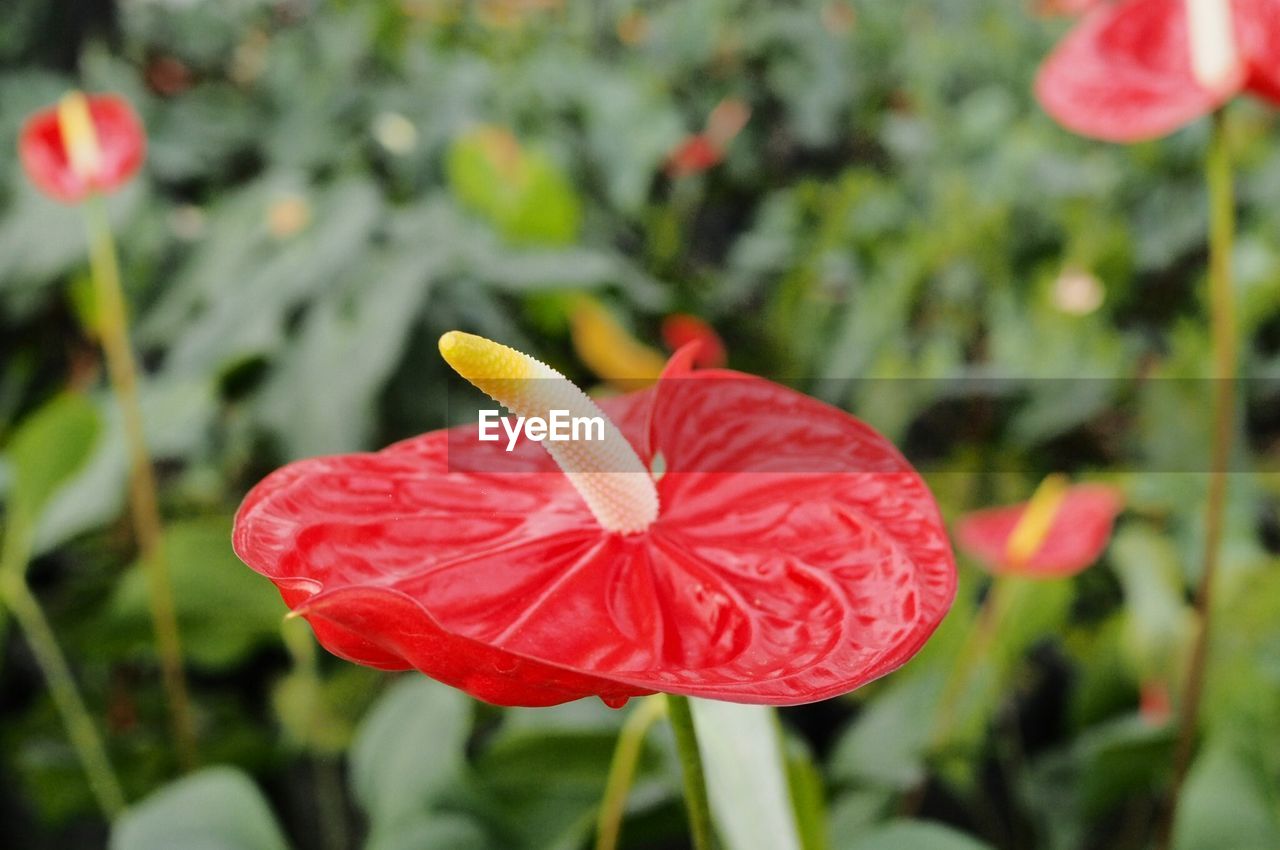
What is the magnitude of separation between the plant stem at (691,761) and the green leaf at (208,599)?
491 mm

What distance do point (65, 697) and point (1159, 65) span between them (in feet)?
2.51

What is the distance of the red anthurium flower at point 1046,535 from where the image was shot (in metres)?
0.53

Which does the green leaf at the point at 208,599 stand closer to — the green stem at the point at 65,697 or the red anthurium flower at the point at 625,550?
the green stem at the point at 65,697

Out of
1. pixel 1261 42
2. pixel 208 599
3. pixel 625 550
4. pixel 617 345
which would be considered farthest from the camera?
pixel 617 345

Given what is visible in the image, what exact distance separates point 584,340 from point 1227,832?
66cm

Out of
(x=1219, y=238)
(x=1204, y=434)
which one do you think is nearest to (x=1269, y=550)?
(x=1204, y=434)

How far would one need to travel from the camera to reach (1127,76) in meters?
0.51

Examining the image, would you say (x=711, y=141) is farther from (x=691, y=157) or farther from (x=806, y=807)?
(x=806, y=807)

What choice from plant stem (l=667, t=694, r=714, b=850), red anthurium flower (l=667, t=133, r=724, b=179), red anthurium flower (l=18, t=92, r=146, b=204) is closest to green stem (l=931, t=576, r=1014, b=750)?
plant stem (l=667, t=694, r=714, b=850)

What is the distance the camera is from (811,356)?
1.22 meters

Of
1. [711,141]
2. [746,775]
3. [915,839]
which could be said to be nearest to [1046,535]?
[915,839]

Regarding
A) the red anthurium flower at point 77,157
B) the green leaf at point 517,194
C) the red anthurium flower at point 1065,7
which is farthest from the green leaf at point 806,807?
the red anthurium flower at point 1065,7

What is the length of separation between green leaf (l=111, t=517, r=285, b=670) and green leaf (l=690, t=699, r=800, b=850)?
46 cm

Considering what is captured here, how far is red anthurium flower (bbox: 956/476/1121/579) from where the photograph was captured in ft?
1.74
